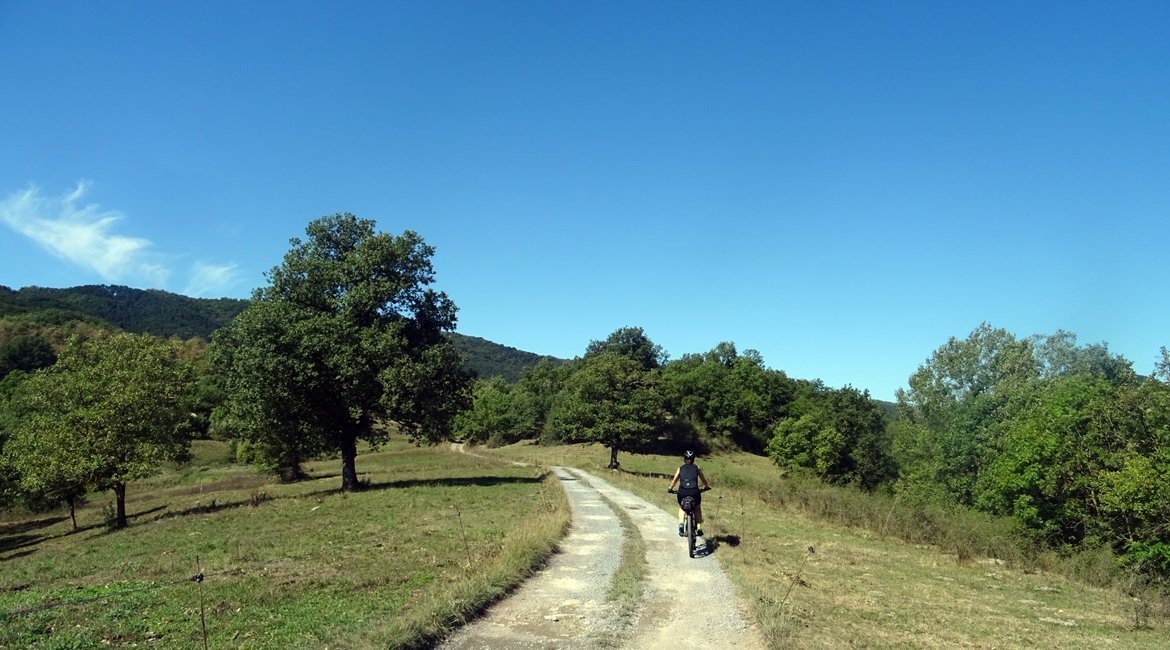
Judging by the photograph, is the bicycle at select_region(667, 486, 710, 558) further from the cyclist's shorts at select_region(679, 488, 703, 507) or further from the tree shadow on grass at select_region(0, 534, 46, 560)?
the tree shadow on grass at select_region(0, 534, 46, 560)

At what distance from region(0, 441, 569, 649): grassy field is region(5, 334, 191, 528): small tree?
289cm

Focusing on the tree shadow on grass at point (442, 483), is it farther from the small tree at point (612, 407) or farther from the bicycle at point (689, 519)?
the bicycle at point (689, 519)

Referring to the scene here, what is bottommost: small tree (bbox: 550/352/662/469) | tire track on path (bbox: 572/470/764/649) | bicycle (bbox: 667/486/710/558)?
tire track on path (bbox: 572/470/764/649)

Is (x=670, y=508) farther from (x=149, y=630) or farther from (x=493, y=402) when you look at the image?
(x=493, y=402)

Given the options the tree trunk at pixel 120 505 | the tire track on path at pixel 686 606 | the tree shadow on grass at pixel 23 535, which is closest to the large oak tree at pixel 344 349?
the tree trunk at pixel 120 505

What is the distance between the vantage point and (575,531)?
19.2m

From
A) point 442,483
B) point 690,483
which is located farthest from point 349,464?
point 690,483

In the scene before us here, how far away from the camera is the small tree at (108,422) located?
32938 mm

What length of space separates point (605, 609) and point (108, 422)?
110 ft

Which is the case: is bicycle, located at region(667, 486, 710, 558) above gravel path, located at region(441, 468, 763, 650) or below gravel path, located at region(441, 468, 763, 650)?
above

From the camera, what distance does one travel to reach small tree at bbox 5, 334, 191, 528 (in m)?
32.9

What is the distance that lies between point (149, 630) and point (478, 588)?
511cm

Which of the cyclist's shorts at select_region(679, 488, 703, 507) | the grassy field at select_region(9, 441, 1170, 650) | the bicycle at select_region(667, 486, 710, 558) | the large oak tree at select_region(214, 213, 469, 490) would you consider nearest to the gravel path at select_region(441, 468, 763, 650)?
the bicycle at select_region(667, 486, 710, 558)

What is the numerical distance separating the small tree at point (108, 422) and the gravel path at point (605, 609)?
28116 mm
